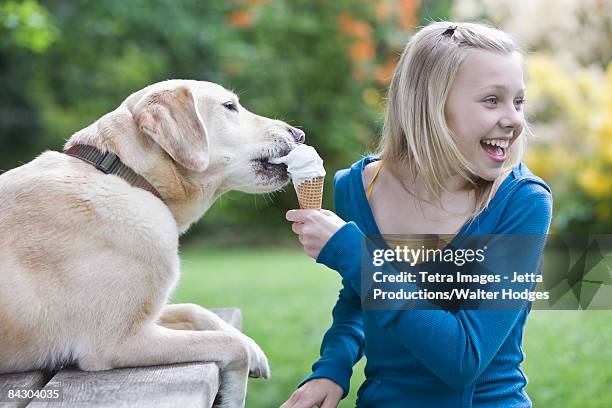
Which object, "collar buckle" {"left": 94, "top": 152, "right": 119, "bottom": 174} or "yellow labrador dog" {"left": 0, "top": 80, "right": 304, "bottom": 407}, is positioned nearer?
"yellow labrador dog" {"left": 0, "top": 80, "right": 304, "bottom": 407}

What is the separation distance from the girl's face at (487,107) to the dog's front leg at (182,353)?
86 cm

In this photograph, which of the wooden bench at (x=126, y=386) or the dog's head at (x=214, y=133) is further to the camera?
the dog's head at (x=214, y=133)

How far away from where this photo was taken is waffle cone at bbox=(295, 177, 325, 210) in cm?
224

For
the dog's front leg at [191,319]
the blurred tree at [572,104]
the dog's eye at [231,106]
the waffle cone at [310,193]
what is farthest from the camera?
the blurred tree at [572,104]

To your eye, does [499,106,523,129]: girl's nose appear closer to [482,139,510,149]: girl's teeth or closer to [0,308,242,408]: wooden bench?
[482,139,510,149]: girl's teeth

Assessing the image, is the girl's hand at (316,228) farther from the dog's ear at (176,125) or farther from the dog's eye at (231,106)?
the dog's eye at (231,106)

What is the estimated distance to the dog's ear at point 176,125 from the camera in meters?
2.32

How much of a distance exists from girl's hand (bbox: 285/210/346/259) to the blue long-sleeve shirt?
0.02 meters

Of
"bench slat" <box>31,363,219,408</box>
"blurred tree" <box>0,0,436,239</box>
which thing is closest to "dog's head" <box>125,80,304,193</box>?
"bench slat" <box>31,363,219,408</box>

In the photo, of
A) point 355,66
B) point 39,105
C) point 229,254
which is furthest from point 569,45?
point 39,105

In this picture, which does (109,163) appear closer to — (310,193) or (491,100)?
(310,193)

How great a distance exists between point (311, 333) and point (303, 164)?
372 centimetres

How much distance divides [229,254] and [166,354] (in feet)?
33.9

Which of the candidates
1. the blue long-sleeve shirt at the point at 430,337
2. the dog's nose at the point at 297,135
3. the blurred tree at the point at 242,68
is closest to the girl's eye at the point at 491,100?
the blue long-sleeve shirt at the point at 430,337
